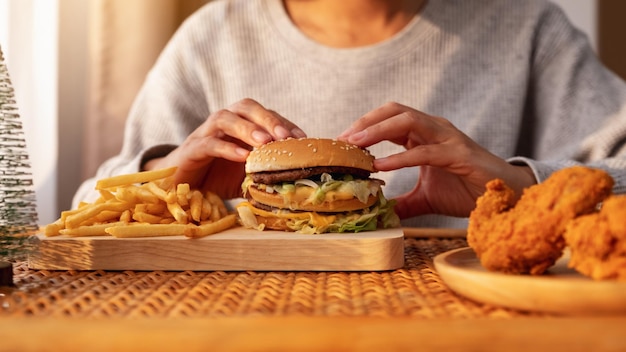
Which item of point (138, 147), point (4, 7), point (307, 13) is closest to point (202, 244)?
point (138, 147)

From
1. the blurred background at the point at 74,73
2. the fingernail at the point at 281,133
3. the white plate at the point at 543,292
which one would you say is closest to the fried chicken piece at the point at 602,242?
the white plate at the point at 543,292

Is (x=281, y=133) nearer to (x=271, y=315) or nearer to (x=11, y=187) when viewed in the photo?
(x=11, y=187)

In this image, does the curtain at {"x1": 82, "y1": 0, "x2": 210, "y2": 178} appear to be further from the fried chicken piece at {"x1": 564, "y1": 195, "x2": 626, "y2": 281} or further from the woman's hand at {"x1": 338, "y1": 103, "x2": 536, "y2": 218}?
the fried chicken piece at {"x1": 564, "y1": 195, "x2": 626, "y2": 281}

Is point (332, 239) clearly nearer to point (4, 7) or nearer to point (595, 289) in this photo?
point (595, 289)

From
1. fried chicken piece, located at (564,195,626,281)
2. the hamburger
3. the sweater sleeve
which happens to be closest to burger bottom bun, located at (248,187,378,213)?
the hamburger

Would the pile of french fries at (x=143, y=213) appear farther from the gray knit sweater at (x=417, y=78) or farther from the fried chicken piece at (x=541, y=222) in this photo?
the gray knit sweater at (x=417, y=78)

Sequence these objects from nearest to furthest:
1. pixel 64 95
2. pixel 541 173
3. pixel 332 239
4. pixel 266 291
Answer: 1. pixel 266 291
2. pixel 332 239
3. pixel 541 173
4. pixel 64 95
